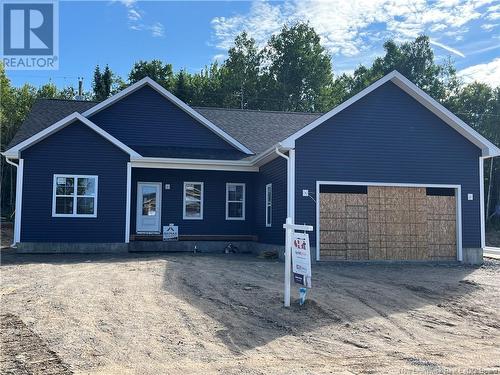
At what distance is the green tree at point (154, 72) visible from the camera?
42.7 meters

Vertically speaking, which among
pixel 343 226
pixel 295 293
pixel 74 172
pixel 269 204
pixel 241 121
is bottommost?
pixel 295 293

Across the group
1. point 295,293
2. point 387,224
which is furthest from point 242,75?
point 295,293

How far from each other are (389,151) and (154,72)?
30.9 meters

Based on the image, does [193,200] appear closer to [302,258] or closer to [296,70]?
[302,258]

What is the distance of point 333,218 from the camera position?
15906 millimetres

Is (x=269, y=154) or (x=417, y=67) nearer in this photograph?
(x=269, y=154)

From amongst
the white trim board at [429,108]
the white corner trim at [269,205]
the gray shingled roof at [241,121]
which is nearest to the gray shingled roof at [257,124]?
the gray shingled roof at [241,121]

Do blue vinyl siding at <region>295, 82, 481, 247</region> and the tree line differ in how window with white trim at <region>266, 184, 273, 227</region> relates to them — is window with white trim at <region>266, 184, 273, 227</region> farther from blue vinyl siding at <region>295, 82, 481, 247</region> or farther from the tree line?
the tree line

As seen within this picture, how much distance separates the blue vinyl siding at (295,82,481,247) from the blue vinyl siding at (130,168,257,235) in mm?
4744

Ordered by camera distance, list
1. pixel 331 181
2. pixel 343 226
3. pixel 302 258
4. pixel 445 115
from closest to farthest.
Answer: pixel 302 258 < pixel 331 181 < pixel 343 226 < pixel 445 115

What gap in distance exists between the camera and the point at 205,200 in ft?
64.7

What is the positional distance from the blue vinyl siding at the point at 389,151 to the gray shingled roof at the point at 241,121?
171 inches

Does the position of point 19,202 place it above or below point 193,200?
below

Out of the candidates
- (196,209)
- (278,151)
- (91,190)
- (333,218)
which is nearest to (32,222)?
(91,190)
